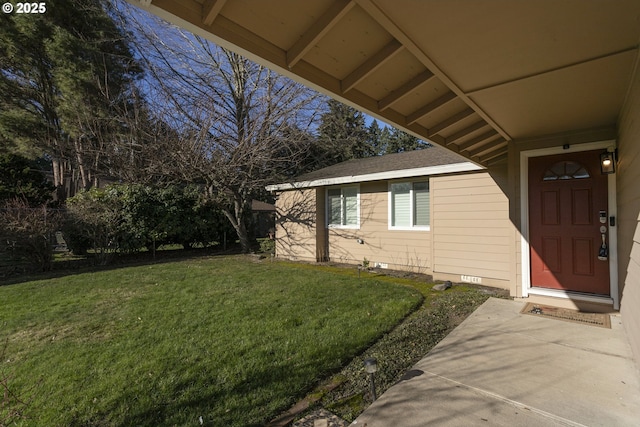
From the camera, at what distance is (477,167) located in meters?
5.68

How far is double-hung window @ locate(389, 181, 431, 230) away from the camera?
7016mm

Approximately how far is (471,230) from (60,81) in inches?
677

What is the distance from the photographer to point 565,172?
14.1ft

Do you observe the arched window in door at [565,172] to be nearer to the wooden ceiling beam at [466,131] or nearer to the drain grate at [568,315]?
the wooden ceiling beam at [466,131]

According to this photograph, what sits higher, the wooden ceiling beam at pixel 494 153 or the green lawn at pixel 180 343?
the wooden ceiling beam at pixel 494 153

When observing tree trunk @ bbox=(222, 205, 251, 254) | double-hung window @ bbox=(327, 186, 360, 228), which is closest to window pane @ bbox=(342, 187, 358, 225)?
double-hung window @ bbox=(327, 186, 360, 228)

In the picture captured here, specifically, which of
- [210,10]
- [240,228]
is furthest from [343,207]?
[210,10]

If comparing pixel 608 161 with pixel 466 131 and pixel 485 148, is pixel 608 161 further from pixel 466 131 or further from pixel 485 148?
pixel 466 131

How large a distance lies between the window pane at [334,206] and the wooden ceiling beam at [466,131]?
4.99m

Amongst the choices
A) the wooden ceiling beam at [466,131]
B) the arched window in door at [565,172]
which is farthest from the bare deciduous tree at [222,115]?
the arched window in door at [565,172]

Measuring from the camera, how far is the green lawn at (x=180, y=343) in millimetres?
2271

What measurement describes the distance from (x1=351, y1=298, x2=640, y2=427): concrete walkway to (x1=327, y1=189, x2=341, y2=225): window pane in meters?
5.75

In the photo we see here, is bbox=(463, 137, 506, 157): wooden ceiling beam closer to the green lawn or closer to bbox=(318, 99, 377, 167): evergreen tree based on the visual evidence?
the green lawn

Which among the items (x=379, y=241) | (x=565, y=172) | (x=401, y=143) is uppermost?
(x=401, y=143)
